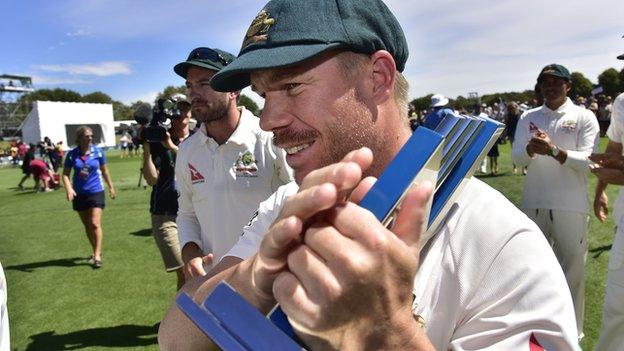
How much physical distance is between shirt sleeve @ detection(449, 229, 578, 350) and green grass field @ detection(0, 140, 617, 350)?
13.4ft

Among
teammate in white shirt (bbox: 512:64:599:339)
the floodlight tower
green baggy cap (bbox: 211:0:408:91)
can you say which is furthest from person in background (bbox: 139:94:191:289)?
the floodlight tower

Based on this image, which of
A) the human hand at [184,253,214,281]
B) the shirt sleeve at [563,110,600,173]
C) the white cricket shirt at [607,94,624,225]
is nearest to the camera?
the human hand at [184,253,214,281]

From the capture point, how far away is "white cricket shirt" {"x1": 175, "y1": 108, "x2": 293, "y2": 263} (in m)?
3.46

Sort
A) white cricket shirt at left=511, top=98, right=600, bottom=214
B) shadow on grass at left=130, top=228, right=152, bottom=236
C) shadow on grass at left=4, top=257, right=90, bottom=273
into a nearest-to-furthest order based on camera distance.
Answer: white cricket shirt at left=511, top=98, right=600, bottom=214
shadow on grass at left=4, top=257, right=90, bottom=273
shadow on grass at left=130, top=228, right=152, bottom=236

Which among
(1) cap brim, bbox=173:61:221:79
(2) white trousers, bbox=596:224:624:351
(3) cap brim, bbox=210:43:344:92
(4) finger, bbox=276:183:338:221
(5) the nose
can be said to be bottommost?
(2) white trousers, bbox=596:224:624:351

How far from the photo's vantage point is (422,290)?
1.14 m

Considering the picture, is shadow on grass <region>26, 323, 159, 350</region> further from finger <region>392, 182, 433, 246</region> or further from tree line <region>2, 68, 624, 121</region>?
tree line <region>2, 68, 624, 121</region>

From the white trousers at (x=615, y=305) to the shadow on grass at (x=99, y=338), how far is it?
4275 millimetres

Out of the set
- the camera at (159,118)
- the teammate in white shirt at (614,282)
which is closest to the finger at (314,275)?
the teammate in white shirt at (614,282)

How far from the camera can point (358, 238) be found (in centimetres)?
70

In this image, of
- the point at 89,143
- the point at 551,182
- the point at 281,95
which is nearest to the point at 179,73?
the point at 281,95

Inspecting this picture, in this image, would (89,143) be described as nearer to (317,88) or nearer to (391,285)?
(317,88)

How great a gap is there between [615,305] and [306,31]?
3.27 m

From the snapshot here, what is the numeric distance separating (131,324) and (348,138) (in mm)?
5288
